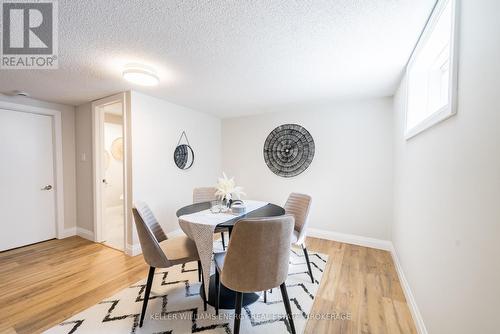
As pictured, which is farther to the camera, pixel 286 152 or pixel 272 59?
pixel 286 152

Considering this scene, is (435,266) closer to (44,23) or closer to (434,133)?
(434,133)

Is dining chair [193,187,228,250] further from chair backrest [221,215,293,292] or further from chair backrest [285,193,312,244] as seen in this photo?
chair backrest [221,215,293,292]

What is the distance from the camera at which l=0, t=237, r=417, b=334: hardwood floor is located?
5.47 ft

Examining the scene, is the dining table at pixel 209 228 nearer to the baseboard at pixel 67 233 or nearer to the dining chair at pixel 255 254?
the dining chair at pixel 255 254

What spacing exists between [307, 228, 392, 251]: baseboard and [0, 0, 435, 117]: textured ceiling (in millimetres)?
2099

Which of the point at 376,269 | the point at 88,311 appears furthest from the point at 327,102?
the point at 88,311

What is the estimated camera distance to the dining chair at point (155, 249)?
1595 millimetres

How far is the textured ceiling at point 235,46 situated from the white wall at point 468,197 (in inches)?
24.9

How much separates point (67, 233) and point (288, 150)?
13.1ft

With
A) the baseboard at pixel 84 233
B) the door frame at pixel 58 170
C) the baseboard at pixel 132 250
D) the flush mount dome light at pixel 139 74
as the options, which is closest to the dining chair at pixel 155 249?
the baseboard at pixel 132 250

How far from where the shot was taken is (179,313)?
175 cm

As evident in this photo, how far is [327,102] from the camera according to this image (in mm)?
3318

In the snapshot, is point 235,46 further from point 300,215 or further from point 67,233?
point 67,233

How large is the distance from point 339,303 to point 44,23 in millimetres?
3144
